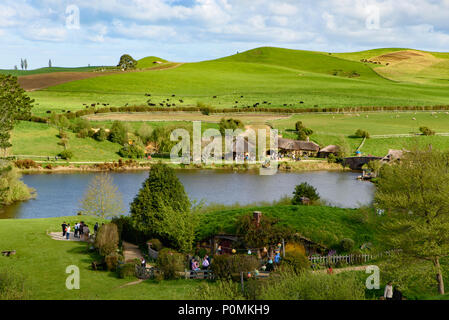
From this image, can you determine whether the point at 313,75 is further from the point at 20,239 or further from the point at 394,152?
the point at 20,239

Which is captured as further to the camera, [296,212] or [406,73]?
[406,73]

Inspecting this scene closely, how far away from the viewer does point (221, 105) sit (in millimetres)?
144250

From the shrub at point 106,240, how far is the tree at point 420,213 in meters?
19.0

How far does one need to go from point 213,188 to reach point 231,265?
145 feet

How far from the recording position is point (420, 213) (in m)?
31.2

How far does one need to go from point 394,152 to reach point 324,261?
67082mm

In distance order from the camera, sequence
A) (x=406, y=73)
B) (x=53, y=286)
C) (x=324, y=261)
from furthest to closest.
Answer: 1. (x=406, y=73)
2. (x=324, y=261)
3. (x=53, y=286)

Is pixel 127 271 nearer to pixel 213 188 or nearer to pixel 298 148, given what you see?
pixel 213 188

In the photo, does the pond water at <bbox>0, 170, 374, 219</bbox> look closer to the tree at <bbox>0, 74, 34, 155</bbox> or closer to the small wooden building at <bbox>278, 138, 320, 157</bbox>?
the tree at <bbox>0, 74, 34, 155</bbox>

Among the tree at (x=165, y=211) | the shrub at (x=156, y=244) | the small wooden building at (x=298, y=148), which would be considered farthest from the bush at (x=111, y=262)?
the small wooden building at (x=298, y=148)

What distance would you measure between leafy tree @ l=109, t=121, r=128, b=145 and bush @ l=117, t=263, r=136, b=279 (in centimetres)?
7535

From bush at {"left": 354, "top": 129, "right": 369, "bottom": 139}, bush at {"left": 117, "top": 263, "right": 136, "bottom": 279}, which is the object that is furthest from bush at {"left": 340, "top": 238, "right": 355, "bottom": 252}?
bush at {"left": 354, "top": 129, "right": 369, "bottom": 139}

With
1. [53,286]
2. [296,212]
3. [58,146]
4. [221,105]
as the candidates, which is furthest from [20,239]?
[221,105]
